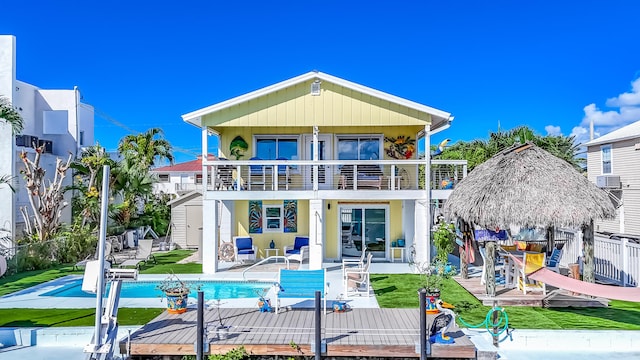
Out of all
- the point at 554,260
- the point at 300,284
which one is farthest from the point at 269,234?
the point at 554,260

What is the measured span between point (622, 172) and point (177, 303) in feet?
80.1

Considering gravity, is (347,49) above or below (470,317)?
above

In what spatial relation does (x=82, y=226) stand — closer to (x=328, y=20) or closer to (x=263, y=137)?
(x=263, y=137)

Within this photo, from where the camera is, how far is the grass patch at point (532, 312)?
378 inches

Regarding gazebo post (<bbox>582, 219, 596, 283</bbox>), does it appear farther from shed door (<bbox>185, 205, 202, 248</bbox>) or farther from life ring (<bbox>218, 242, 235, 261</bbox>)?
shed door (<bbox>185, 205, 202, 248</bbox>)

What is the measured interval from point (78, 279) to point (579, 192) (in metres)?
15.6

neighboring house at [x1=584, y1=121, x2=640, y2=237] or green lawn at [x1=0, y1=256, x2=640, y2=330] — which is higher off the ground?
neighboring house at [x1=584, y1=121, x2=640, y2=237]

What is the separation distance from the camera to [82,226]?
20.3 metres

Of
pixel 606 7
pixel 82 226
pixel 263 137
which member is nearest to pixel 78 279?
pixel 82 226

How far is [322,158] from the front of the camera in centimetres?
1891

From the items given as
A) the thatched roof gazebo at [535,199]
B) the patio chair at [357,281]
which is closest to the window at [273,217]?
the patio chair at [357,281]

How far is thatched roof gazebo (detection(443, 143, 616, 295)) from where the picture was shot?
11039mm

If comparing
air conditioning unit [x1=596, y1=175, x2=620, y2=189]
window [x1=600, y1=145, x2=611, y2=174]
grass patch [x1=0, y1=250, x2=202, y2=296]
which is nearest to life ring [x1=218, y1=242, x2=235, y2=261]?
grass patch [x1=0, y1=250, x2=202, y2=296]

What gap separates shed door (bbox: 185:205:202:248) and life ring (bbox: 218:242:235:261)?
5472 mm
